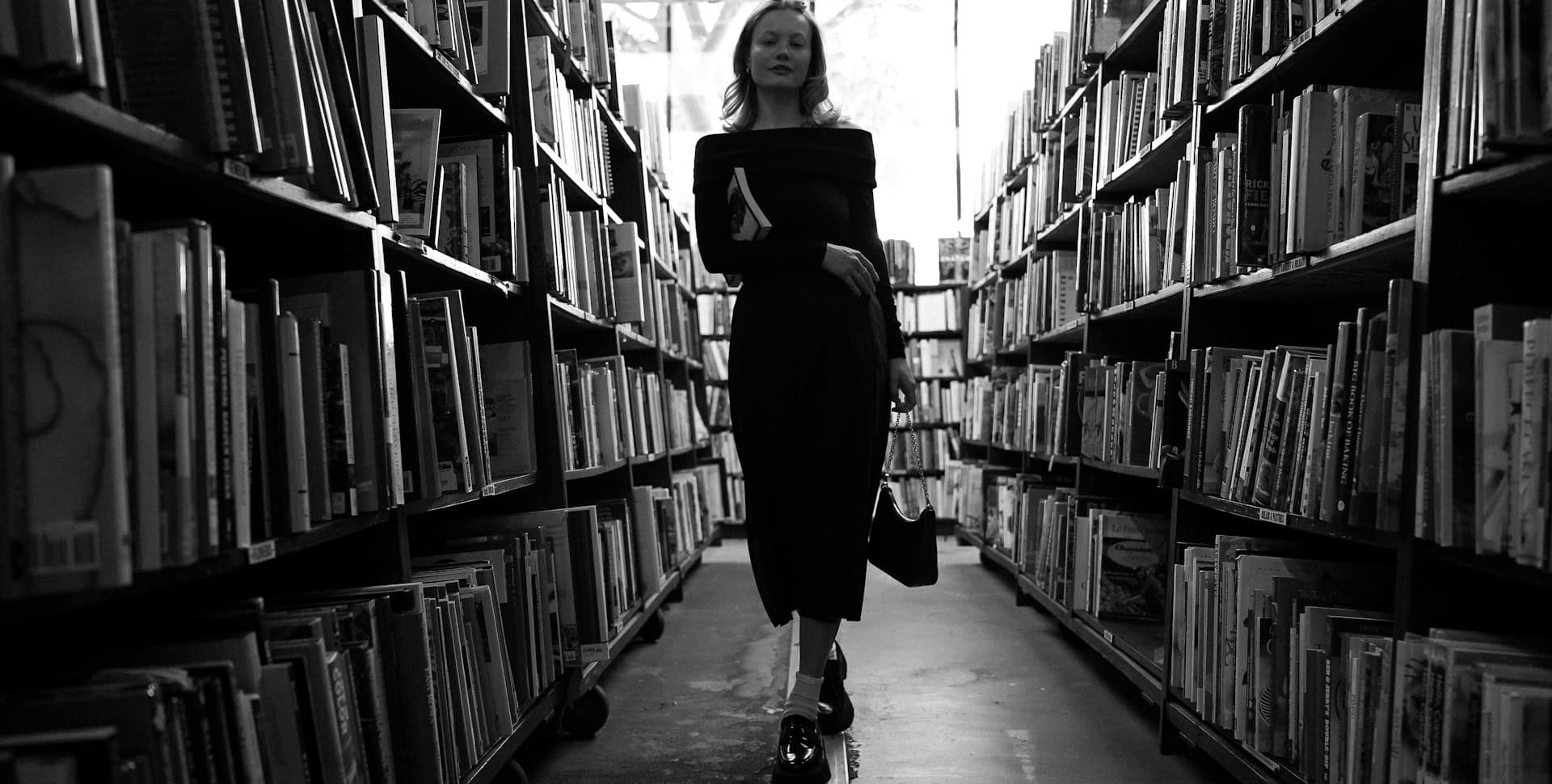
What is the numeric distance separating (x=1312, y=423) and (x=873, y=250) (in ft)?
2.60

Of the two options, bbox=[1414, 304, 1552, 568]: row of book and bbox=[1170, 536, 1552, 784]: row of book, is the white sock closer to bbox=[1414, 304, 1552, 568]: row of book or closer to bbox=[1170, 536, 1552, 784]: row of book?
bbox=[1170, 536, 1552, 784]: row of book

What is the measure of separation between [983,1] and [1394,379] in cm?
536

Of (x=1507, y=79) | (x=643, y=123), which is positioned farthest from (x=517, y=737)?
(x=643, y=123)

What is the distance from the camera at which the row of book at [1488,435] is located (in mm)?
886

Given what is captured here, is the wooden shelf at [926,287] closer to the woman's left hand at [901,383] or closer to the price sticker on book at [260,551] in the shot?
the woman's left hand at [901,383]

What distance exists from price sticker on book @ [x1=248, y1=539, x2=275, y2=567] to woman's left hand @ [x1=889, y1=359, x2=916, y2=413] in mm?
1098

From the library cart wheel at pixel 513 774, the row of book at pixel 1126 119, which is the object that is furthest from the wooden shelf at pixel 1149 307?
the library cart wheel at pixel 513 774

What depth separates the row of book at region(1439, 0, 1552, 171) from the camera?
3.04 ft

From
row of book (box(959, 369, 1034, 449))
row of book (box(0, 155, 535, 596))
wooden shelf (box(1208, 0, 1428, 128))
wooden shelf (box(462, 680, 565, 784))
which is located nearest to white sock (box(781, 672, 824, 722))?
wooden shelf (box(462, 680, 565, 784))

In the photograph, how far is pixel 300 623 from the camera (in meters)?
0.97

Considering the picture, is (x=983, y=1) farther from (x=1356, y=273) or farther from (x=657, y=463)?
(x=1356, y=273)

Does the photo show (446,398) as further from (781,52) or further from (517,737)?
(781,52)

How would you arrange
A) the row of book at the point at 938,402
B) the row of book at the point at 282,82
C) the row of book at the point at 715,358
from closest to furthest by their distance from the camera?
Result: the row of book at the point at 282,82, the row of book at the point at 715,358, the row of book at the point at 938,402

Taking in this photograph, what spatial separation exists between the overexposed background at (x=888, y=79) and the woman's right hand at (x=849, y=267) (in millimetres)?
4435
